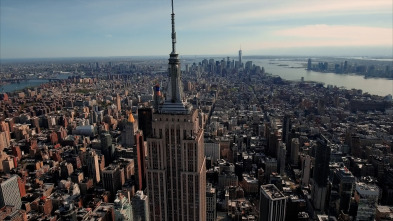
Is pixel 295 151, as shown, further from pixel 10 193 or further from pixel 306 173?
pixel 10 193

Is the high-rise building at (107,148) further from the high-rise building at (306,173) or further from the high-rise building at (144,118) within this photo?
the high-rise building at (306,173)

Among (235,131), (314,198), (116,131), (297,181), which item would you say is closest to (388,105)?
(235,131)

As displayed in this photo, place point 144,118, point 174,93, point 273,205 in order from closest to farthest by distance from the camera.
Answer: point 174,93, point 273,205, point 144,118

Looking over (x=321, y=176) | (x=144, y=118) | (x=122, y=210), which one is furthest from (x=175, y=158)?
(x=144, y=118)

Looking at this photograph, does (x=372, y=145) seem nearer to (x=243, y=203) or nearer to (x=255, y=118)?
(x=255, y=118)

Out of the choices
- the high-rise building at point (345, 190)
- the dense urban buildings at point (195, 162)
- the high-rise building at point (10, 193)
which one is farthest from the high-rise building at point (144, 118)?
the high-rise building at point (345, 190)
